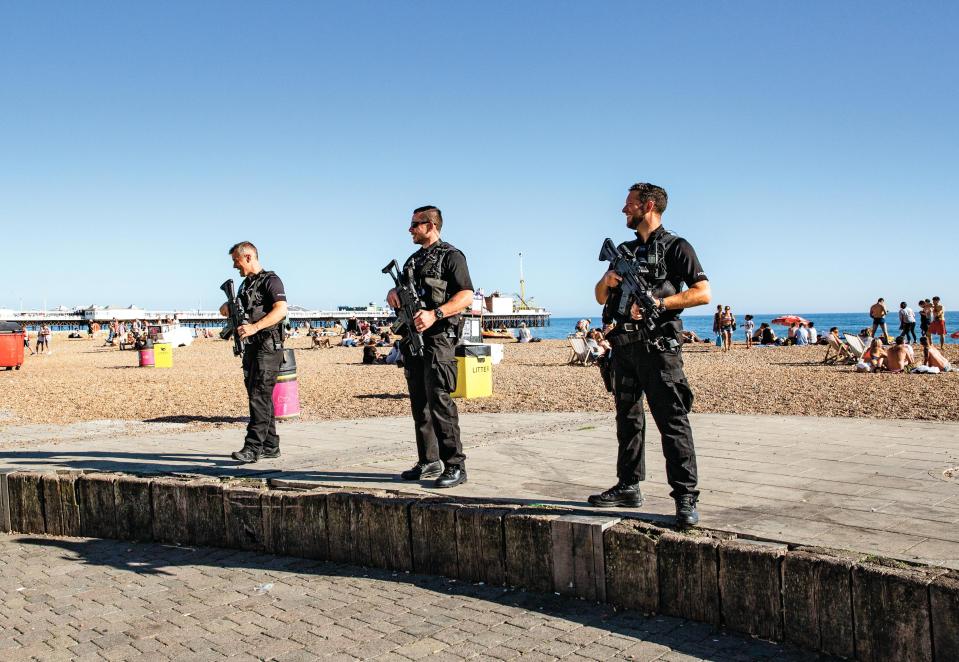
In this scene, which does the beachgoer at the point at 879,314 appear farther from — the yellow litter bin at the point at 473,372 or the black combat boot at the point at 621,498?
the black combat boot at the point at 621,498

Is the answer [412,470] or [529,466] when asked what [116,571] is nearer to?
[412,470]

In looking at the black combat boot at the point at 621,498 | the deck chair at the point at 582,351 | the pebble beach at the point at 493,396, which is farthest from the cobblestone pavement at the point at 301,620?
the deck chair at the point at 582,351

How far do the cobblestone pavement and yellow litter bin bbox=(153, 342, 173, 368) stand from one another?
23.7m

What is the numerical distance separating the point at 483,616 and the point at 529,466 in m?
2.12

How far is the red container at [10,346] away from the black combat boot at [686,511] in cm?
2593

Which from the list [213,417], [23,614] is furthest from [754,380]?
[23,614]

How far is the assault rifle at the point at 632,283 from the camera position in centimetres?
421

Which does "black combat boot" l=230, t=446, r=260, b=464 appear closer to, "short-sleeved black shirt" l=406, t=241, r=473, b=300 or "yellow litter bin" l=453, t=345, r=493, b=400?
"short-sleeved black shirt" l=406, t=241, r=473, b=300

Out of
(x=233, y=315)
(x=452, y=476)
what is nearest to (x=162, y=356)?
(x=233, y=315)

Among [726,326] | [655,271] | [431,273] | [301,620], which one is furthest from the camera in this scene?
[726,326]

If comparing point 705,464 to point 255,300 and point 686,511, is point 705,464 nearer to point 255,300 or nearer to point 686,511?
point 686,511

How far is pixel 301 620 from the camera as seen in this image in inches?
158

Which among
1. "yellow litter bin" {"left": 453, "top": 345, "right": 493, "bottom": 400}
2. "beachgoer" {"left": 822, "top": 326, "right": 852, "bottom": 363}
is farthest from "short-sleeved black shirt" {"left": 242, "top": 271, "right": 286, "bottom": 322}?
"beachgoer" {"left": 822, "top": 326, "right": 852, "bottom": 363}

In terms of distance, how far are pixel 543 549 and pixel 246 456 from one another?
10.8ft
